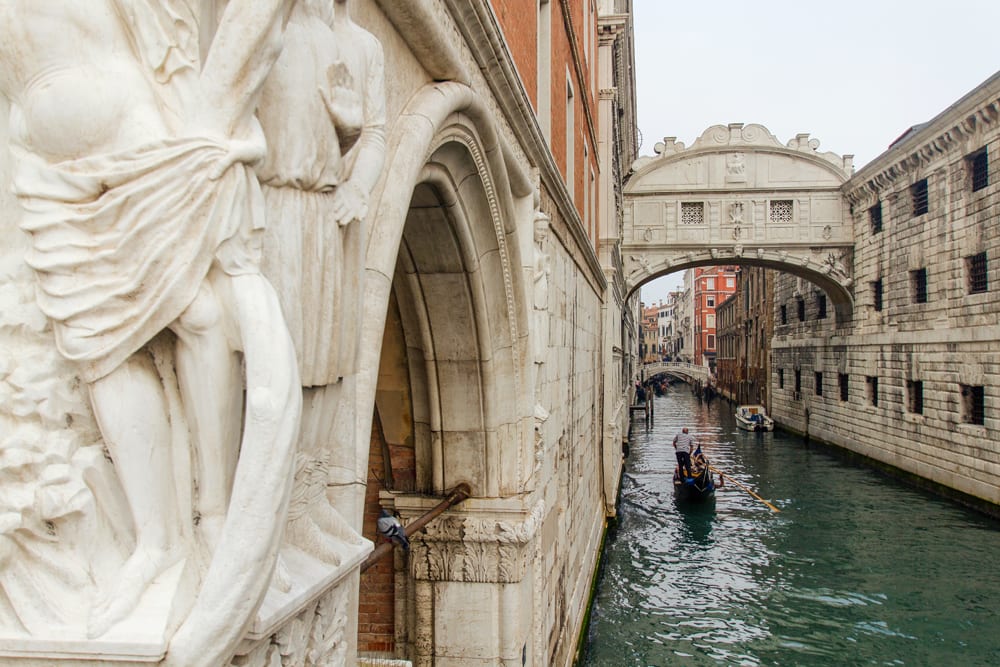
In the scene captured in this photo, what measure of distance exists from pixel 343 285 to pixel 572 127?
307 inches

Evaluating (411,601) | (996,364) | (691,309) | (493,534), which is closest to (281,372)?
(493,534)

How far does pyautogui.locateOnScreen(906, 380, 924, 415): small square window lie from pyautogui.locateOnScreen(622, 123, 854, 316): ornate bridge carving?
409cm

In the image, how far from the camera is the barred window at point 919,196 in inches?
685

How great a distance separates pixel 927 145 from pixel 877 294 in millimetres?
4657

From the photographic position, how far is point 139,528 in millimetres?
1164

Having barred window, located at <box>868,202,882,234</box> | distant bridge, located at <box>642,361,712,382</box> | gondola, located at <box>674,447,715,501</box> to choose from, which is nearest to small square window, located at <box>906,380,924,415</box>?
barred window, located at <box>868,202,882,234</box>

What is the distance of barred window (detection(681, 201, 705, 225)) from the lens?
21.5 metres

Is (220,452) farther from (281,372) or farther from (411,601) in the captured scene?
(411,601)

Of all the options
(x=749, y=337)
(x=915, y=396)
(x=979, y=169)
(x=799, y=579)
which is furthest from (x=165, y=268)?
(x=749, y=337)

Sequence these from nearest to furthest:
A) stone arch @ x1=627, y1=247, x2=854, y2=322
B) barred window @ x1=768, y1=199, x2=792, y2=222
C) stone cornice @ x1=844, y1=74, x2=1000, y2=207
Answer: stone cornice @ x1=844, y1=74, x2=1000, y2=207 → stone arch @ x1=627, y1=247, x2=854, y2=322 → barred window @ x1=768, y1=199, x2=792, y2=222

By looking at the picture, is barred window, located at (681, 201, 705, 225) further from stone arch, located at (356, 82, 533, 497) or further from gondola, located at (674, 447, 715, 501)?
stone arch, located at (356, 82, 533, 497)

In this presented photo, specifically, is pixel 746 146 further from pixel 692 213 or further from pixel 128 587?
pixel 128 587

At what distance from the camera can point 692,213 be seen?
21.6m

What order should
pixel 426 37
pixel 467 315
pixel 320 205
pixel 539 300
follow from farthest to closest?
pixel 539 300
pixel 467 315
pixel 426 37
pixel 320 205
